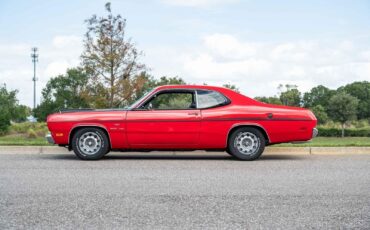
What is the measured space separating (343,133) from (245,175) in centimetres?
5392

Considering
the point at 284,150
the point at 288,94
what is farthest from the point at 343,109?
the point at 284,150

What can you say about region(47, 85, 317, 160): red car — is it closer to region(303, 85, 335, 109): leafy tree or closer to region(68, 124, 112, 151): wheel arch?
region(68, 124, 112, 151): wheel arch

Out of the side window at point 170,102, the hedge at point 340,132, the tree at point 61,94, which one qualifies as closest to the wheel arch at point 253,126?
the side window at point 170,102

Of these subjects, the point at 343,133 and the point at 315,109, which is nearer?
the point at 343,133

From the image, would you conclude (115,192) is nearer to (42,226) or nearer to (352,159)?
(42,226)

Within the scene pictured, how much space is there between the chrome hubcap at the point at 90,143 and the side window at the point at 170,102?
1.14 metres

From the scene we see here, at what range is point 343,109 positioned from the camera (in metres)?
78.8

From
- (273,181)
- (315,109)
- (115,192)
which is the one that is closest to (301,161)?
(273,181)

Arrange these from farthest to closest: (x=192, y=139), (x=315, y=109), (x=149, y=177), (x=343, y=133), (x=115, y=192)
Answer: (x=315, y=109), (x=343, y=133), (x=192, y=139), (x=149, y=177), (x=115, y=192)

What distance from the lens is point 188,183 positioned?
7453 millimetres

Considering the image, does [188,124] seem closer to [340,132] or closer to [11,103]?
[340,132]

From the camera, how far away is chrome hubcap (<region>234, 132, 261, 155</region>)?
415 inches

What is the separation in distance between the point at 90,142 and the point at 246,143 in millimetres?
3085

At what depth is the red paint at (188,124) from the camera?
10.5 meters
